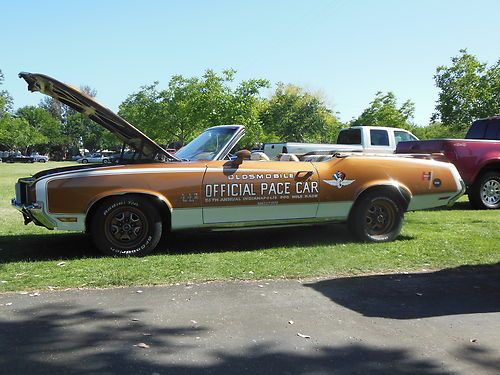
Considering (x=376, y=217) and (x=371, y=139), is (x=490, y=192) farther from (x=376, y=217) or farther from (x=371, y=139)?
(x=376, y=217)

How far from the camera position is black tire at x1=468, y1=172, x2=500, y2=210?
1087cm

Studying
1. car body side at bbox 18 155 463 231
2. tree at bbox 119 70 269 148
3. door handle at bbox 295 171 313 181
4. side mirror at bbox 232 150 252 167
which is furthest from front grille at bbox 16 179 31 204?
tree at bbox 119 70 269 148

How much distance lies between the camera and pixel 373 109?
46719 mm

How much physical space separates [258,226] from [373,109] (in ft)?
139

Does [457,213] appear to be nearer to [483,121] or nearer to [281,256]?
[483,121]

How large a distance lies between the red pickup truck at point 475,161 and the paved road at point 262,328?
5.70 metres

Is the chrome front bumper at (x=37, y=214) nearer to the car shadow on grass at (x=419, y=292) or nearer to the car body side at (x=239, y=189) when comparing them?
the car body side at (x=239, y=189)

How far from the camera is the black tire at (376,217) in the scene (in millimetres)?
6910

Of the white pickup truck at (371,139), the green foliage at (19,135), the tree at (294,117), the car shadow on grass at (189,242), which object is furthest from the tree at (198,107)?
the green foliage at (19,135)

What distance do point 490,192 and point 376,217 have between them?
5.29m

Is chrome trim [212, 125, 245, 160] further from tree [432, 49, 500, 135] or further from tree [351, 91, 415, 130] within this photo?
tree [351, 91, 415, 130]

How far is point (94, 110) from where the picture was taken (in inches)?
242

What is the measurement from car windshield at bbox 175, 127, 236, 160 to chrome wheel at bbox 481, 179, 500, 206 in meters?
6.64

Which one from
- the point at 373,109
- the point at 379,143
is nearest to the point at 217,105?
the point at 373,109
